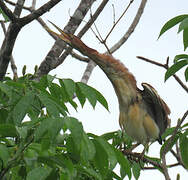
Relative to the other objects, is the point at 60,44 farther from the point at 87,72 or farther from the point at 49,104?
the point at 49,104

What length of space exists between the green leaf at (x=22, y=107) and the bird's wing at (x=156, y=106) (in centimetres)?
190

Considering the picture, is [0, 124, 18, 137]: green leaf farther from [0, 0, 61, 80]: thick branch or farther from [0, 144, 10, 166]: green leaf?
[0, 0, 61, 80]: thick branch

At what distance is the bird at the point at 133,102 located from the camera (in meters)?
3.84

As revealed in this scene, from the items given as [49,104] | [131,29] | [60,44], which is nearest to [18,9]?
[60,44]

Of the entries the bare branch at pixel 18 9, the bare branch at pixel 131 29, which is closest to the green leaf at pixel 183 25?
the bare branch at pixel 18 9

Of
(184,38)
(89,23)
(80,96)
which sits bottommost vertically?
(80,96)

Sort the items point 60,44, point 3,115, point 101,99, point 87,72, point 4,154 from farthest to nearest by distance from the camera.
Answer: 1. point 87,72
2. point 60,44
3. point 101,99
4. point 3,115
5. point 4,154

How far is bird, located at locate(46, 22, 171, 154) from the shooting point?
3.84 meters

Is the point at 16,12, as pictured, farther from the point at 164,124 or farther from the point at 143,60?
the point at 164,124

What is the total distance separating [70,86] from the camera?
8.76 feet

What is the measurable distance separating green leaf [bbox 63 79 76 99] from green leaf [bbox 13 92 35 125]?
38 cm

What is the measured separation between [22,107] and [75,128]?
1.26 ft

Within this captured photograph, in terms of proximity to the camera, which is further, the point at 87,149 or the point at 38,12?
the point at 38,12

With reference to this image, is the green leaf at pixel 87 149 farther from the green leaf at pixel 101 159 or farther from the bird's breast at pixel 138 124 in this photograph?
the bird's breast at pixel 138 124
